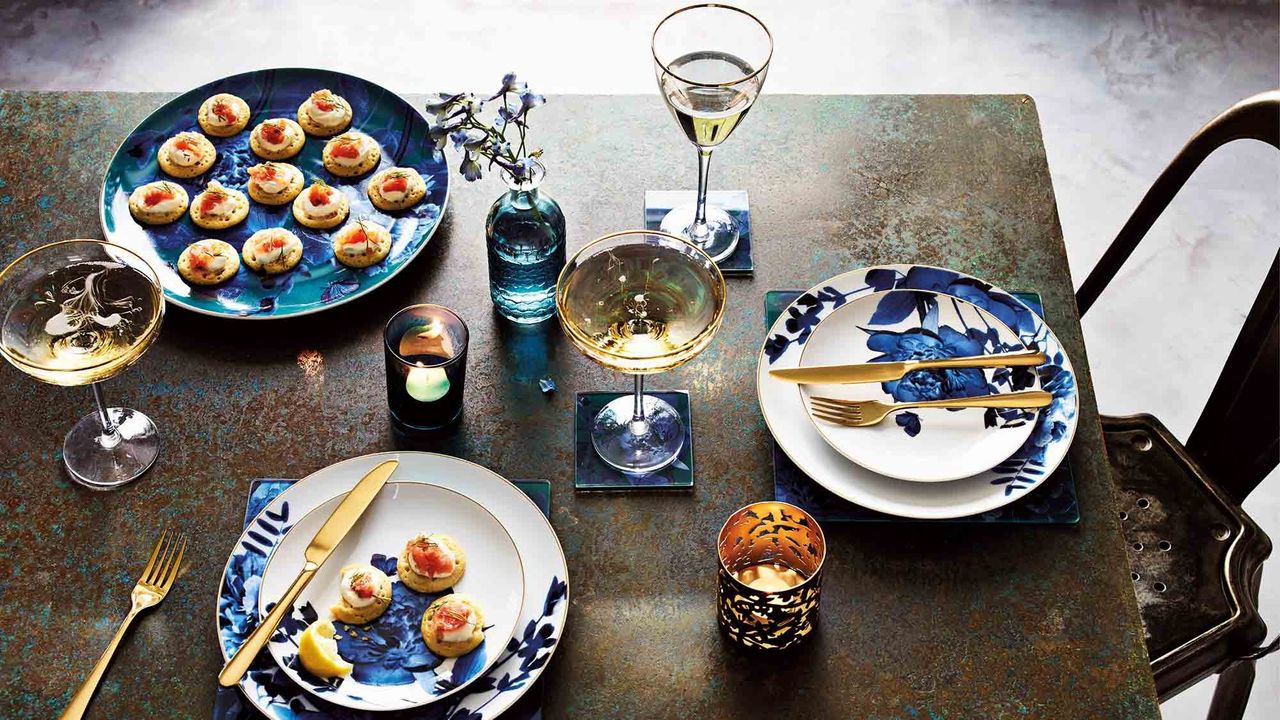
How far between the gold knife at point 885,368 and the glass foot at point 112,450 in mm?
637

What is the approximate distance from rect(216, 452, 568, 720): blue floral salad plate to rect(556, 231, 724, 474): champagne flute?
0.44 feet

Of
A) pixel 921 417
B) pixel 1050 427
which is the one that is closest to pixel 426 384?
pixel 921 417

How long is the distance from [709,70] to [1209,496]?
34.4 inches

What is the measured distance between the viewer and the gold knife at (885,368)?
1198mm

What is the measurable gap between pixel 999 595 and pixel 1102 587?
0.10 m

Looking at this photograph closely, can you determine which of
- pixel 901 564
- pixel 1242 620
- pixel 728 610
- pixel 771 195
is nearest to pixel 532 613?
pixel 728 610

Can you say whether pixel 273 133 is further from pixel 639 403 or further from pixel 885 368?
pixel 885 368

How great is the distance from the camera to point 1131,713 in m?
1.03

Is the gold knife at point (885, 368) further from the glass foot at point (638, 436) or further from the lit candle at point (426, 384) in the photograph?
the lit candle at point (426, 384)

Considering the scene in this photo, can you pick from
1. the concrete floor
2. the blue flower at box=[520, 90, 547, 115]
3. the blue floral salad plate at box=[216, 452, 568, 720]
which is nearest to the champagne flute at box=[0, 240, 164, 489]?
the blue floral salad plate at box=[216, 452, 568, 720]

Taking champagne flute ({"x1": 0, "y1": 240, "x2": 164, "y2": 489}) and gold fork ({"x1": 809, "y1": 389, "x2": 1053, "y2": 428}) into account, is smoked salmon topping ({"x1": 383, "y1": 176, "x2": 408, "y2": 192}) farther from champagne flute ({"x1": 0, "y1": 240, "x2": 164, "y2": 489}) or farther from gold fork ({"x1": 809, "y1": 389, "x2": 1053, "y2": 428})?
gold fork ({"x1": 809, "y1": 389, "x2": 1053, "y2": 428})

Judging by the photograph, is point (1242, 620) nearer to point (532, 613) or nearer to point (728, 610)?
A: point (728, 610)

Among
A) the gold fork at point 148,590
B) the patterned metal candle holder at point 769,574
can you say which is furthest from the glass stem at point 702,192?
the gold fork at point 148,590

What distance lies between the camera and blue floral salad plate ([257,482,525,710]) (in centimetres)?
101
